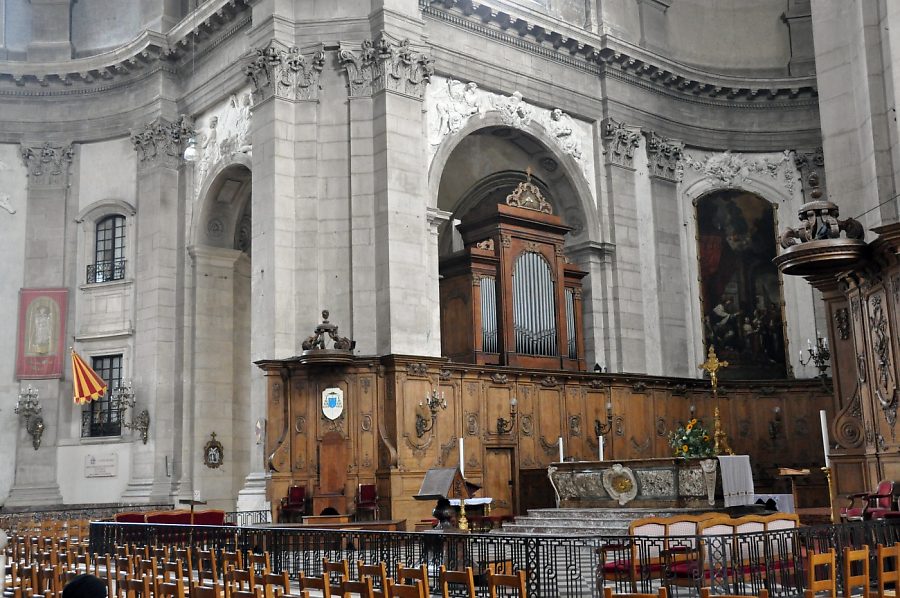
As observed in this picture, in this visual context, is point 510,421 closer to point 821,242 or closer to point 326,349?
point 326,349

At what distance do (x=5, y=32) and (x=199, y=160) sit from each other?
8.28 meters

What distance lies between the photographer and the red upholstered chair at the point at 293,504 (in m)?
20.4

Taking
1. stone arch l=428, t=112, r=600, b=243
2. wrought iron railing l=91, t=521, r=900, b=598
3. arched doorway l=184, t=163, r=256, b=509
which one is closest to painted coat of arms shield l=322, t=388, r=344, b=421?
arched doorway l=184, t=163, r=256, b=509

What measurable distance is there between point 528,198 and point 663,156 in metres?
5.67

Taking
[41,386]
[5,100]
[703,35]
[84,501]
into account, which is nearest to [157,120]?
[5,100]

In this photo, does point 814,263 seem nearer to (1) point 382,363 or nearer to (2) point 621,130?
(1) point 382,363

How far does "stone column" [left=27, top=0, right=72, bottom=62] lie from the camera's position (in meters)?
30.1

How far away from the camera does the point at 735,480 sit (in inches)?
707

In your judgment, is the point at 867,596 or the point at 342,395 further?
the point at 342,395

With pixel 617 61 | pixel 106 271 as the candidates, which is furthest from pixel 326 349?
pixel 617 61

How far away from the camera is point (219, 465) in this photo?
26.8 m

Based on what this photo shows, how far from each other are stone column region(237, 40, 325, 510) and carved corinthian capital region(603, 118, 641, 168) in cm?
862

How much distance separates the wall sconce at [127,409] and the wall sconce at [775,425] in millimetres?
16933

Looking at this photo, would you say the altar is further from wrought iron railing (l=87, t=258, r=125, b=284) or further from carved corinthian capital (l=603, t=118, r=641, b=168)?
→ wrought iron railing (l=87, t=258, r=125, b=284)
